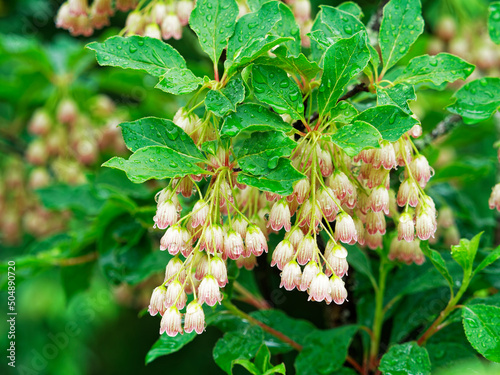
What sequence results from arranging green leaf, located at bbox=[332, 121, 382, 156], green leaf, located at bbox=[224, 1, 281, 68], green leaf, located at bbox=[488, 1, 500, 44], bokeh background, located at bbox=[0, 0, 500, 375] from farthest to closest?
bokeh background, located at bbox=[0, 0, 500, 375], green leaf, located at bbox=[488, 1, 500, 44], green leaf, located at bbox=[224, 1, 281, 68], green leaf, located at bbox=[332, 121, 382, 156]

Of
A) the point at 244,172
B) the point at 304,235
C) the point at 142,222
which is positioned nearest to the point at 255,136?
the point at 244,172

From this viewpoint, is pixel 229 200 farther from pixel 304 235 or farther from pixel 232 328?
pixel 232 328

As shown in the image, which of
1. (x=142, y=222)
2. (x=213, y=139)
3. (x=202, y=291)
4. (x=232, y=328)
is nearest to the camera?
(x=202, y=291)

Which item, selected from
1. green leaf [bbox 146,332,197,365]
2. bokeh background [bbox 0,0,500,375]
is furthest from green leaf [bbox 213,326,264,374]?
bokeh background [bbox 0,0,500,375]

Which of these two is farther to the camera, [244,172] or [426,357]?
[426,357]

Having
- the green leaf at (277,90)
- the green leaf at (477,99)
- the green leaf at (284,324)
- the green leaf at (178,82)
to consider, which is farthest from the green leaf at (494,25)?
the green leaf at (284,324)

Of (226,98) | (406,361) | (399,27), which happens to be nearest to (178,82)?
(226,98)

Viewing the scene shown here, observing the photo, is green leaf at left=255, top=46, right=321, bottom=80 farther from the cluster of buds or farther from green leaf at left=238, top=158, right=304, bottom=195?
the cluster of buds
